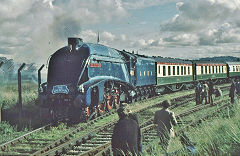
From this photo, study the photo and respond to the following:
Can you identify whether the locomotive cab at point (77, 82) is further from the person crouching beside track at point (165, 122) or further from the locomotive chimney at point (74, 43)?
the person crouching beside track at point (165, 122)

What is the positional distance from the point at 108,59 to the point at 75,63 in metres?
2.40

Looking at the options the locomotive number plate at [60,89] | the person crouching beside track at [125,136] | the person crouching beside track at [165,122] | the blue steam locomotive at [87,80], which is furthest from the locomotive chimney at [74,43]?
the person crouching beside track at [125,136]

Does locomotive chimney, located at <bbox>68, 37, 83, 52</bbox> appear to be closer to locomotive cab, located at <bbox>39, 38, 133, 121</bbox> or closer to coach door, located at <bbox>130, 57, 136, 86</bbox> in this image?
locomotive cab, located at <bbox>39, 38, 133, 121</bbox>

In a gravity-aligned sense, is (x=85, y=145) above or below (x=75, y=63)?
below

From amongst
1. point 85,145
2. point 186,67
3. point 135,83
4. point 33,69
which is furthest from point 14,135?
point 186,67

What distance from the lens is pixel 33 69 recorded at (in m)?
16.5

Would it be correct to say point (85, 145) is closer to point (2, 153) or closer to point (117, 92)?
point (2, 153)

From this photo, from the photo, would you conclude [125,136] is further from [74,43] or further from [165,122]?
[74,43]

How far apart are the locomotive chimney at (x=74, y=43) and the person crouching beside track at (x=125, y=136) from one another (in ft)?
26.0

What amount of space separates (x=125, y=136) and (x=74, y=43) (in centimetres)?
831

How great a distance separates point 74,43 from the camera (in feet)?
41.7

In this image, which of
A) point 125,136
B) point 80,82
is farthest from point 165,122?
point 80,82

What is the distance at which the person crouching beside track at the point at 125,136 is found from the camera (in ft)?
16.6

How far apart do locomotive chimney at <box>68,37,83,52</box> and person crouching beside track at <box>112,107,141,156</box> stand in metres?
7.91
